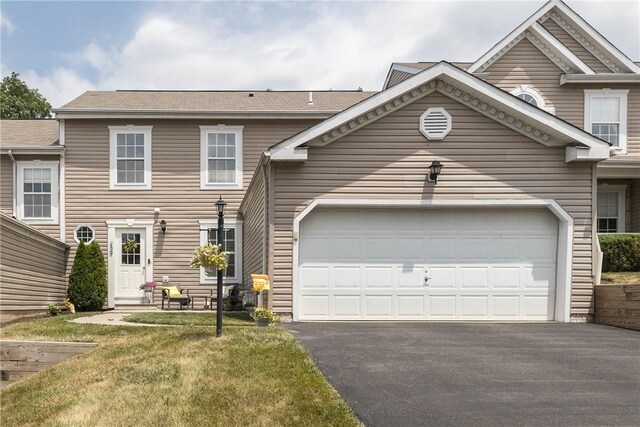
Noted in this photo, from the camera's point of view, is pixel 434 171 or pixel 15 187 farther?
pixel 15 187

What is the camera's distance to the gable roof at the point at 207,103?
1537 cm

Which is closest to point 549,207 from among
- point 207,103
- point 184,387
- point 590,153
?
point 590,153

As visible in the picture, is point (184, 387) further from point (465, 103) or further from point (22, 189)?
point (22, 189)

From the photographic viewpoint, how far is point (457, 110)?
1048 centimetres

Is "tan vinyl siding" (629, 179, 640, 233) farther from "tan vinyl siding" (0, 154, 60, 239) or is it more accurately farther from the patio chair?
"tan vinyl siding" (0, 154, 60, 239)

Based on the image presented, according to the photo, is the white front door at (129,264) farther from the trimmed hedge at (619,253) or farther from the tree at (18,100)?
the tree at (18,100)

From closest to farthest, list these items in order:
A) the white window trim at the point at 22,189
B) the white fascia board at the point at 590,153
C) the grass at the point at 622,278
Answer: the white fascia board at the point at 590,153, the grass at the point at 622,278, the white window trim at the point at 22,189

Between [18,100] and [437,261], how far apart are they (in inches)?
1576

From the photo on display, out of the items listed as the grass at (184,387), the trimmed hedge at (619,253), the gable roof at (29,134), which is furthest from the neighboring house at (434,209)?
the gable roof at (29,134)

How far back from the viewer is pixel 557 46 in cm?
1534

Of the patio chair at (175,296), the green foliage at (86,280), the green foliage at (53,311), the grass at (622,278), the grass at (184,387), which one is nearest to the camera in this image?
the grass at (184,387)

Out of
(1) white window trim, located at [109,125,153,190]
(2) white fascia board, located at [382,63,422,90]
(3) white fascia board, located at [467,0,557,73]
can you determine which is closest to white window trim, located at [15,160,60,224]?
(1) white window trim, located at [109,125,153,190]

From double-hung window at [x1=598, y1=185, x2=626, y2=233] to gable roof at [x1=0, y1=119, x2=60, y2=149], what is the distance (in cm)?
1620

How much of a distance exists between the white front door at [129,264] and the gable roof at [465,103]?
24.6 feet
